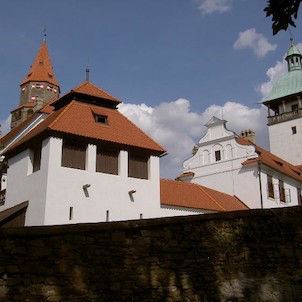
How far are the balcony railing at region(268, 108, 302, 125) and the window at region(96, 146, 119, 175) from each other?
34106mm

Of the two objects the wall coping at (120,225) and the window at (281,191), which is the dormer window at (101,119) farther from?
the window at (281,191)

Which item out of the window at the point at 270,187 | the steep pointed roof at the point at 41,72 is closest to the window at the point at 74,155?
the window at the point at 270,187

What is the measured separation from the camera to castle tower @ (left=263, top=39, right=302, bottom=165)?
52.6 metres

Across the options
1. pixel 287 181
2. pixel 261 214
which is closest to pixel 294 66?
pixel 287 181

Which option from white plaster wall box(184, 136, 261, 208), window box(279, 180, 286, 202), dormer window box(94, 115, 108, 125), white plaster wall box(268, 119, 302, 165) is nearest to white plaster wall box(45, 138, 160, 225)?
dormer window box(94, 115, 108, 125)

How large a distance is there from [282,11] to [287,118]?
48279mm

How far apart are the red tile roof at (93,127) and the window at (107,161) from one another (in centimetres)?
54

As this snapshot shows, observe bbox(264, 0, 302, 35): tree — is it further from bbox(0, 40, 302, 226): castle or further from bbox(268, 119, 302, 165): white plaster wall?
bbox(268, 119, 302, 165): white plaster wall

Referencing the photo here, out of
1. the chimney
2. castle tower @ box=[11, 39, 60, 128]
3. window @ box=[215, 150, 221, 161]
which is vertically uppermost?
castle tower @ box=[11, 39, 60, 128]

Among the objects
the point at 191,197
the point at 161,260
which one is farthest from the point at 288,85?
the point at 161,260

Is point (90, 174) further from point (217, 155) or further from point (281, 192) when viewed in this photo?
point (281, 192)

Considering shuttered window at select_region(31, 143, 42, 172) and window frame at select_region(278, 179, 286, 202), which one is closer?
shuttered window at select_region(31, 143, 42, 172)

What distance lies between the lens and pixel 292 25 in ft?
23.9

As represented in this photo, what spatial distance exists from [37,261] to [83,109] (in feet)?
57.9
